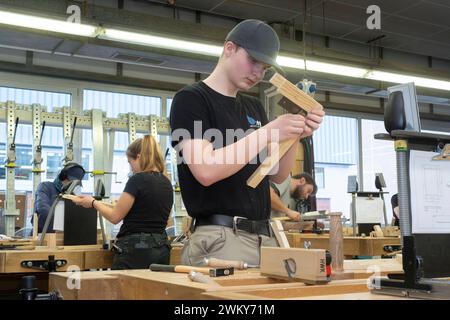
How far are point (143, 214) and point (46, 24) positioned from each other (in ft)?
7.09

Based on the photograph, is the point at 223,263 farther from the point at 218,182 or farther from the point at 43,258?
the point at 43,258

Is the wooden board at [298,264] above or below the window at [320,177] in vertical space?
below

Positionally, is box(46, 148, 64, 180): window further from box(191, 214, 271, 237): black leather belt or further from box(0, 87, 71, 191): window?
box(191, 214, 271, 237): black leather belt

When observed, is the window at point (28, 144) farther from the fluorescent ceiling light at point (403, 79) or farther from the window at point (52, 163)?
the fluorescent ceiling light at point (403, 79)

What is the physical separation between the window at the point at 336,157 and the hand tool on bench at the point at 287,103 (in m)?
7.31

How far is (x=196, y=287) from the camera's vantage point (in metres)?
0.94

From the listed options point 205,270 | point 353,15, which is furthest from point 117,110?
point 205,270

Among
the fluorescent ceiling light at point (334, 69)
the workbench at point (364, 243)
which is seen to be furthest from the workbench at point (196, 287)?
the fluorescent ceiling light at point (334, 69)

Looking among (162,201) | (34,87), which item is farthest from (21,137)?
→ (162,201)

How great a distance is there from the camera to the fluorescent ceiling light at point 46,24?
425 cm

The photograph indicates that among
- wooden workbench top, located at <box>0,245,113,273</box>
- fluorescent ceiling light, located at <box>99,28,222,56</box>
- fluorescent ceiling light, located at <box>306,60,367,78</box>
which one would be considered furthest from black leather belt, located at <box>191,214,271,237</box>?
fluorescent ceiling light, located at <box>306,60,367,78</box>

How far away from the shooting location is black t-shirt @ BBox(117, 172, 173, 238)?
3232 millimetres

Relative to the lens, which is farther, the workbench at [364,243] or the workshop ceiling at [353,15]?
the workshop ceiling at [353,15]
